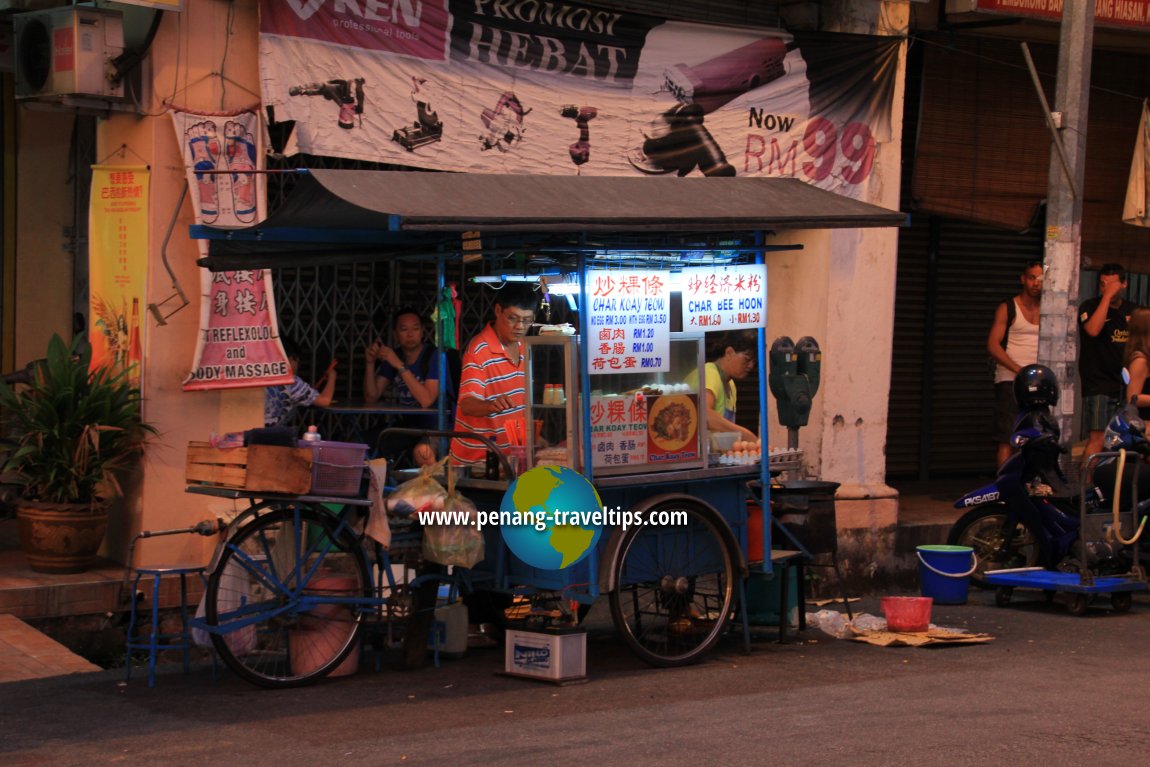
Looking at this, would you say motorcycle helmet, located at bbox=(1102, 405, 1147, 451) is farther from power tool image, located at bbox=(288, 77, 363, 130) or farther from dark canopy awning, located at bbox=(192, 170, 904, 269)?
power tool image, located at bbox=(288, 77, 363, 130)

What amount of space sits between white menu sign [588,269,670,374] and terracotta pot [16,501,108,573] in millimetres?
3188

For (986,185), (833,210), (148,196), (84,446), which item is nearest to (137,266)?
(148,196)

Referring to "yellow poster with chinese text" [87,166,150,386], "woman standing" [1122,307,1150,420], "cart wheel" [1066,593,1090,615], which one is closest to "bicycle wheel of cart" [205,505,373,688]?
"yellow poster with chinese text" [87,166,150,386]

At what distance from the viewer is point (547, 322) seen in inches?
365

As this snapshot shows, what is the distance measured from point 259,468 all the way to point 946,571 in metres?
5.04

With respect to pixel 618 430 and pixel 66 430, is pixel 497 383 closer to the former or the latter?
pixel 618 430

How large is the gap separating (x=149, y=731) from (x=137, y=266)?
3.53 meters

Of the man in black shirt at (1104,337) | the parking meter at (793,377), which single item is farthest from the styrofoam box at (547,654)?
the man in black shirt at (1104,337)

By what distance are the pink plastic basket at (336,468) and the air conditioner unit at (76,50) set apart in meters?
2.91

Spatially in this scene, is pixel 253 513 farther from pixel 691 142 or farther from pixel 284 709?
pixel 691 142

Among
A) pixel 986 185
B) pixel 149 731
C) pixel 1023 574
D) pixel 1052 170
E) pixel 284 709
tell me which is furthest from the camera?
pixel 986 185

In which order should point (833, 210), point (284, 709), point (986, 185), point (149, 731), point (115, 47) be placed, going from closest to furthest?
point (149, 731) → point (284, 709) → point (833, 210) → point (115, 47) → point (986, 185)

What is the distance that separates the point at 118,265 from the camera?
9227 mm

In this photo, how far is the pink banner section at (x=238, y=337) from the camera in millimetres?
9141
